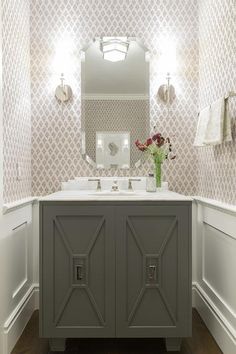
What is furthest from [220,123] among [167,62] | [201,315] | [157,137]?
[201,315]

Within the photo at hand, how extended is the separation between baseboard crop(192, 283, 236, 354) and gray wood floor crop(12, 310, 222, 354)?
2.1 inches

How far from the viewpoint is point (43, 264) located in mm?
2158

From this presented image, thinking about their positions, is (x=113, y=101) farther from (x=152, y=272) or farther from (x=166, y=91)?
(x=152, y=272)

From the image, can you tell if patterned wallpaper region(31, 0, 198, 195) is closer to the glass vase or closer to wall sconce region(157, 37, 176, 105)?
wall sconce region(157, 37, 176, 105)

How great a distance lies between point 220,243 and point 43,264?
42.7 inches

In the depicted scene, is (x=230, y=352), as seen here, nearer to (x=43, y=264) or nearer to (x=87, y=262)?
(x=87, y=262)

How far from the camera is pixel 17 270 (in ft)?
8.18

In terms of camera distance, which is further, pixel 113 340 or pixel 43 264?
pixel 113 340

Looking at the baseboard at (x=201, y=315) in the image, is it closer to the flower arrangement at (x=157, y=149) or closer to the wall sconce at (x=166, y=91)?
the flower arrangement at (x=157, y=149)

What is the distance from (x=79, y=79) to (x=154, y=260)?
5.02ft

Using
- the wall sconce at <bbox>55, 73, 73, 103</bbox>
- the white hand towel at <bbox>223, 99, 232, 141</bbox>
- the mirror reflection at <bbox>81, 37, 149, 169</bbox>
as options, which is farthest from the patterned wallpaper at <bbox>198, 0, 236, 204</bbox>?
the wall sconce at <bbox>55, 73, 73, 103</bbox>

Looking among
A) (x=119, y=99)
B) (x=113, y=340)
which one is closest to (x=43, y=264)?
(x=113, y=340)

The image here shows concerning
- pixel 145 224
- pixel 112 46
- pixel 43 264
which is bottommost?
pixel 43 264

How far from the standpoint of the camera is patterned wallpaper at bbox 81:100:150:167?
2.94 meters
